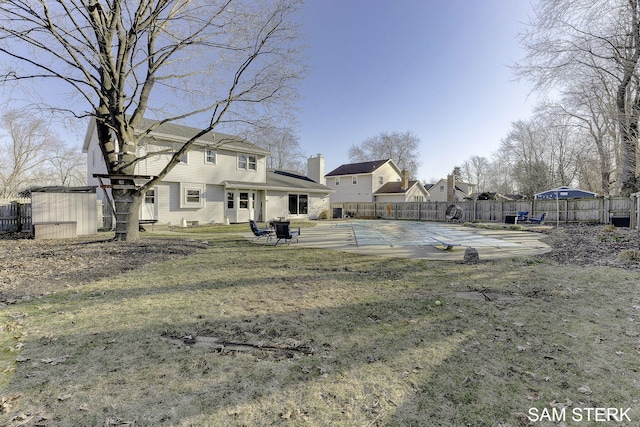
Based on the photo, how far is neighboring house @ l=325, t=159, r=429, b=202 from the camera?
1384 inches

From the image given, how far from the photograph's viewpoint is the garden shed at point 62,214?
466 inches

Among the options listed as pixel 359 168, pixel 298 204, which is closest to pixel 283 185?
pixel 298 204

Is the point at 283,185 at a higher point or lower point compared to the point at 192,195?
higher

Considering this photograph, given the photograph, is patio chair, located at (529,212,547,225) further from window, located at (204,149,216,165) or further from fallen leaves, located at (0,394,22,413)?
fallen leaves, located at (0,394,22,413)

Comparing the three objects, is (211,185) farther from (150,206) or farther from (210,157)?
(150,206)

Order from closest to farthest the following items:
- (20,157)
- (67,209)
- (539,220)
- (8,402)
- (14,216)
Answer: (8,402) → (67,209) → (14,216) → (539,220) → (20,157)

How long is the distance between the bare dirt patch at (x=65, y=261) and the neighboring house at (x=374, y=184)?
27.3 metres

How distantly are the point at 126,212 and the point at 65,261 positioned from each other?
3.32 meters

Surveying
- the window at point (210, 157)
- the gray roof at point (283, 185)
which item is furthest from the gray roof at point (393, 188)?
the window at point (210, 157)

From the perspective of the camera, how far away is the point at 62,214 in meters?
12.7

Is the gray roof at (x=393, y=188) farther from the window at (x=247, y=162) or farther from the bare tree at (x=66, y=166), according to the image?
the bare tree at (x=66, y=166)

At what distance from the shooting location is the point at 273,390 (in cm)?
251

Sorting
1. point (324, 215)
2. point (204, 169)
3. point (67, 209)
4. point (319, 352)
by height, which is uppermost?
point (204, 169)

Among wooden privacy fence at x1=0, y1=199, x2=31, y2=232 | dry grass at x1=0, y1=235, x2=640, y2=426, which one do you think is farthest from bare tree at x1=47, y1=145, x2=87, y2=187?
dry grass at x1=0, y1=235, x2=640, y2=426
